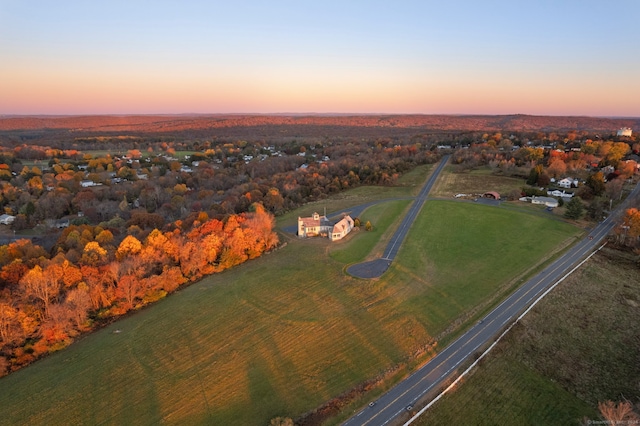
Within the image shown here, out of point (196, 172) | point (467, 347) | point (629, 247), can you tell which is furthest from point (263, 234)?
point (196, 172)

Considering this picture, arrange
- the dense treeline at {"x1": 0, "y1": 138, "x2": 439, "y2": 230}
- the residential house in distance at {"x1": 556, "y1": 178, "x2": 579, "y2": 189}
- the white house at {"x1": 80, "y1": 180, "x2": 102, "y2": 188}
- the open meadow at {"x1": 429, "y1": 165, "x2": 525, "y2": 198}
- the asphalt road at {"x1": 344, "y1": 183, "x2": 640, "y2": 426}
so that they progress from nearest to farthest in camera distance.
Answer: the asphalt road at {"x1": 344, "y1": 183, "x2": 640, "y2": 426} < the dense treeline at {"x1": 0, "y1": 138, "x2": 439, "y2": 230} < the residential house in distance at {"x1": 556, "y1": 178, "x2": 579, "y2": 189} < the open meadow at {"x1": 429, "y1": 165, "x2": 525, "y2": 198} < the white house at {"x1": 80, "y1": 180, "x2": 102, "y2": 188}

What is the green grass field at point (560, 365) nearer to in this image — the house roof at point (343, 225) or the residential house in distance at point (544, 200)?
the residential house in distance at point (544, 200)

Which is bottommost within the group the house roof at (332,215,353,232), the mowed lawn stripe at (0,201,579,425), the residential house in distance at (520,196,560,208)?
the mowed lawn stripe at (0,201,579,425)

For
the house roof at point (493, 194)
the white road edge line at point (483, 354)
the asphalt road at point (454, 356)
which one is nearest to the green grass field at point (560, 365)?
the white road edge line at point (483, 354)

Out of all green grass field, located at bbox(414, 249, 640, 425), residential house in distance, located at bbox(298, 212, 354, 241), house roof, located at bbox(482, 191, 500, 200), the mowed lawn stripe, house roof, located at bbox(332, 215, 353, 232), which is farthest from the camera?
house roof, located at bbox(482, 191, 500, 200)

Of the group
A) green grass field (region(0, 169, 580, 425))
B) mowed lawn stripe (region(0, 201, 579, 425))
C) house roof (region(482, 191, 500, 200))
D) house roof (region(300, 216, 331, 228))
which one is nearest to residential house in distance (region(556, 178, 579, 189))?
house roof (region(482, 191, 500, 200))

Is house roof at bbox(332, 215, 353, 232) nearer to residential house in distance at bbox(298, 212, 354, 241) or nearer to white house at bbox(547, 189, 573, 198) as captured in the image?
residential house in distance at bbox(298, 212, 354, 241)
